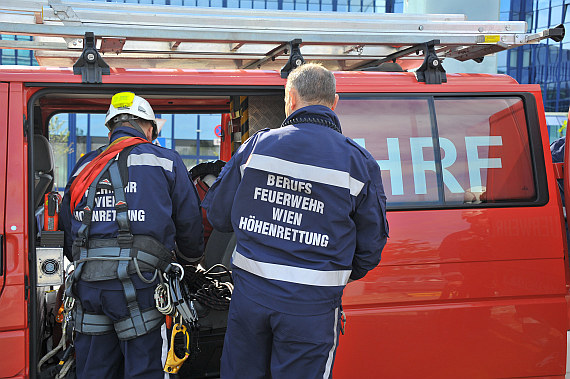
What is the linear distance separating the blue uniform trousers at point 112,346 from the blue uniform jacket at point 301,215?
2.22 feet

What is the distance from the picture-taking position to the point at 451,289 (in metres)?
3.00

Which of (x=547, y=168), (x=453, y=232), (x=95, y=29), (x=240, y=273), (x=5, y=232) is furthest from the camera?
(x=547, y=168)

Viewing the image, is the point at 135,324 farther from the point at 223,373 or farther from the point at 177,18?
the point at 177,18

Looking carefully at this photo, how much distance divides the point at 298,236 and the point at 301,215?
0.08 metres

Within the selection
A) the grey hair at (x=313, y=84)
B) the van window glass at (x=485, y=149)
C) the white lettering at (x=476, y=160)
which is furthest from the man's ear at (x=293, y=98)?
the white lettering at (x=476, y=160)

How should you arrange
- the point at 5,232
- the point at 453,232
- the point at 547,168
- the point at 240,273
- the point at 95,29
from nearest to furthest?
the point at 240,273 → the point at 5,232 → the point at 95,29 → the point at 453,232 → the point at 547,168

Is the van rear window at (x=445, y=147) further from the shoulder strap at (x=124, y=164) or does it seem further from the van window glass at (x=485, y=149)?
the shoulder strap at (x=124, y=164)

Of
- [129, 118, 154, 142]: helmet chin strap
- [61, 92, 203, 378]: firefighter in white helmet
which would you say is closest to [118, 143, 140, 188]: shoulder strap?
[61, 92, 203, 378]: firefighter in white helmet

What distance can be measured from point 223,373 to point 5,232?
1215mm

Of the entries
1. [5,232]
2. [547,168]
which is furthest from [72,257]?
[547,168]

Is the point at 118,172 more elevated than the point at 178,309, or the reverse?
the point at 118,172

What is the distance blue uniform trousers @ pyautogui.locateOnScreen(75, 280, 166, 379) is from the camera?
2.67m

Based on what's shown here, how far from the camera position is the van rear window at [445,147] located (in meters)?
3.05

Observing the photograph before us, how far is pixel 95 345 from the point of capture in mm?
2721
